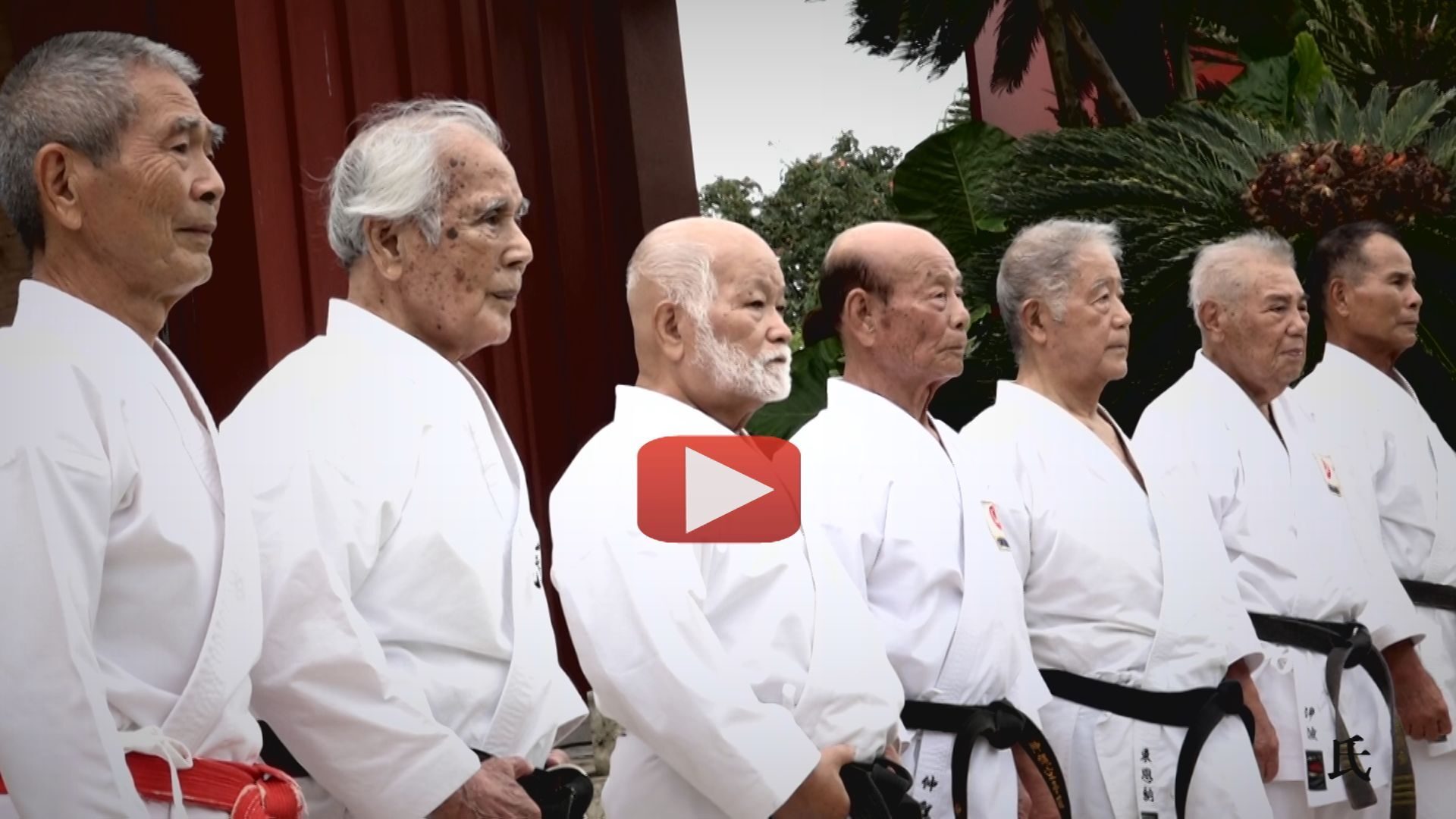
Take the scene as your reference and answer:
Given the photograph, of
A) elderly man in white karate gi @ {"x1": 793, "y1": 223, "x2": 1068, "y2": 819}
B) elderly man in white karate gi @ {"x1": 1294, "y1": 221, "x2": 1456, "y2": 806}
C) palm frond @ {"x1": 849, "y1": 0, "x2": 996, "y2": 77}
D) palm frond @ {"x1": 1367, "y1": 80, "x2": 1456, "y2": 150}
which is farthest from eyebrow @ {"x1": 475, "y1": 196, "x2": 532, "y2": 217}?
palm frond @ {"x1": 1367, "y1": 80, "x2": 1456, "y2": 150}

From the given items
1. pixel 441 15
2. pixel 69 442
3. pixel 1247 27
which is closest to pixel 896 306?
pixel 441 15

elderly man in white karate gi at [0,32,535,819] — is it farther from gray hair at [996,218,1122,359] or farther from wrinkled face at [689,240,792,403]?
gray hair at [996,218,1122,359]

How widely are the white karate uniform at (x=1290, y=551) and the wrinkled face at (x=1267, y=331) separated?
5 centimetres

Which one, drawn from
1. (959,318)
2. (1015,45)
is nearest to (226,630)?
(959,318)

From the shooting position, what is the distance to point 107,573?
72.7 inches

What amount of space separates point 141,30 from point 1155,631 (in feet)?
6.52

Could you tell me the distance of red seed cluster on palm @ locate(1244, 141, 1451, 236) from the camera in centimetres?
386

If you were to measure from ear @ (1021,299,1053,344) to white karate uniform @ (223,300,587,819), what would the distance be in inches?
53.6

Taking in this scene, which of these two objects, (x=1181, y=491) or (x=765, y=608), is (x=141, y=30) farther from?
(x=1181, y=491)

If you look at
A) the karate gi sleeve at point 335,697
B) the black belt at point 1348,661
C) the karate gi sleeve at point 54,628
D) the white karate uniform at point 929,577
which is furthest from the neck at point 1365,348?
the karate gi sleeve at point 54,628

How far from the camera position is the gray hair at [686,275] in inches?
104

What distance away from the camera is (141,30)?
2604mm

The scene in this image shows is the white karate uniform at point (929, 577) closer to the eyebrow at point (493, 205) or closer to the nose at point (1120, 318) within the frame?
the nose at point (1120, 318)

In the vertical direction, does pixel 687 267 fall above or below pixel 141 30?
below
